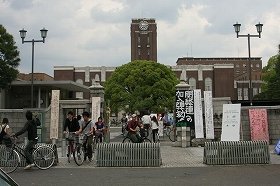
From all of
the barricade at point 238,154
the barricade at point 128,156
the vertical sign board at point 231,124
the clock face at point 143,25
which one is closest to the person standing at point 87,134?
the barricade at point 128,156

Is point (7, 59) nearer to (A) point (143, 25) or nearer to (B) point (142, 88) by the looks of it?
(B) point (142, 88)

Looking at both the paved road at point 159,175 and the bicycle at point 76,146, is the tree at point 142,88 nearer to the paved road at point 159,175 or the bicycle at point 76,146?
the bicycle at point 76,146

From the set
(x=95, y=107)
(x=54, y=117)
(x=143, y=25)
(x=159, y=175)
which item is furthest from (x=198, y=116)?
(x=143, y=25)

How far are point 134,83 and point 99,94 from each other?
35.7 meters

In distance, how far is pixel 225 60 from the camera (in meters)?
139

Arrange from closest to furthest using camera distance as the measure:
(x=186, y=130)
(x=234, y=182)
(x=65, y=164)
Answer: (x=234, y=182) < (x=65, y=164) < (x=186, y=130)

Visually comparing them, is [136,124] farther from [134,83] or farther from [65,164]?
[134,83]

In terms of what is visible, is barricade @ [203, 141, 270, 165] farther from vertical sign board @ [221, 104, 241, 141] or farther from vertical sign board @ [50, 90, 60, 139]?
vertical sign board @ [50, 90, 60, 139]

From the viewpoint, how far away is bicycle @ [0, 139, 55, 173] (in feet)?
38.4

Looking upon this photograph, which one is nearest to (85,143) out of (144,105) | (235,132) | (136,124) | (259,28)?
(136,124)

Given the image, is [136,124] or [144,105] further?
[144,105]

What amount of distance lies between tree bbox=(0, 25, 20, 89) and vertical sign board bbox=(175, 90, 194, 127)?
22382mm

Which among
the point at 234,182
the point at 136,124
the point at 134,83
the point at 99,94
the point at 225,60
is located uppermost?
the point at 225,60

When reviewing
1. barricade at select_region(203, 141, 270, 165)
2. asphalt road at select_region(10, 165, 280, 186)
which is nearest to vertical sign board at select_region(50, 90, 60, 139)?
asphalt road at select_region(10, 165, 280, 186)
